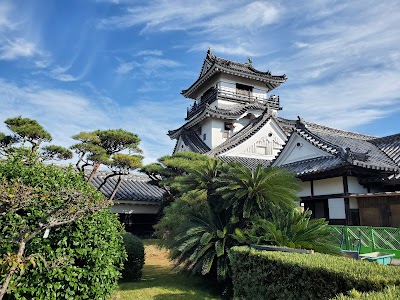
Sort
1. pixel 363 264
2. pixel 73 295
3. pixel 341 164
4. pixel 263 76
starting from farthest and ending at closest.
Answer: pixel 263 76, pixel 341 164, pixel 73 295, pixel 363 264

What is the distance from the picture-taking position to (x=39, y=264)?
15.0 ft

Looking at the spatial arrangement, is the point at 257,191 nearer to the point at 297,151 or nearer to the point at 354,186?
the point at 354,186

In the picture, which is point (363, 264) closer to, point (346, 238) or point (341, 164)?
point (346, 238)

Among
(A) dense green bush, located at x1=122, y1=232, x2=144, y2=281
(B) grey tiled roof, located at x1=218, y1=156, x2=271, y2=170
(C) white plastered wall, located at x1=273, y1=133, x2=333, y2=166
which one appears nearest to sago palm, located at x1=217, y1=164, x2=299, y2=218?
(A) dense green bush, located at x1=122, y1=232, x2=144, y2=281

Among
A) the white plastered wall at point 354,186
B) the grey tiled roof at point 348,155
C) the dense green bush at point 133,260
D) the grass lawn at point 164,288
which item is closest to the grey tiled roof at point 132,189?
the grass lawn at point 164,288

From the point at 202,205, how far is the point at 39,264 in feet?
18.4

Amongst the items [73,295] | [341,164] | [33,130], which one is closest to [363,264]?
[73,295]

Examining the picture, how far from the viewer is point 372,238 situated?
→ 29.6ft

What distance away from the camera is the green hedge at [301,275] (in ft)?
11.7

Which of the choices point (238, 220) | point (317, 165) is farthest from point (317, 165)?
point (238, 220)

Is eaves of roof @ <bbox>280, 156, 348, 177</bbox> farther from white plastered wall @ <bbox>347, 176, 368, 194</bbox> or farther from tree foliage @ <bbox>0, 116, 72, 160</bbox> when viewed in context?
tree foliage @ <bbox>0, 116, 72, 160</bbox>

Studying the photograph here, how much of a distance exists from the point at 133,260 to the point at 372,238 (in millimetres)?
7605

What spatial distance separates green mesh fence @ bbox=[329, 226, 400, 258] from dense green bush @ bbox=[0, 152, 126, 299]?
21.6 ft

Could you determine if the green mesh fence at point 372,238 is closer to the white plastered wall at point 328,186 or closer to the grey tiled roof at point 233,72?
the white plastered wall at point 328,186
